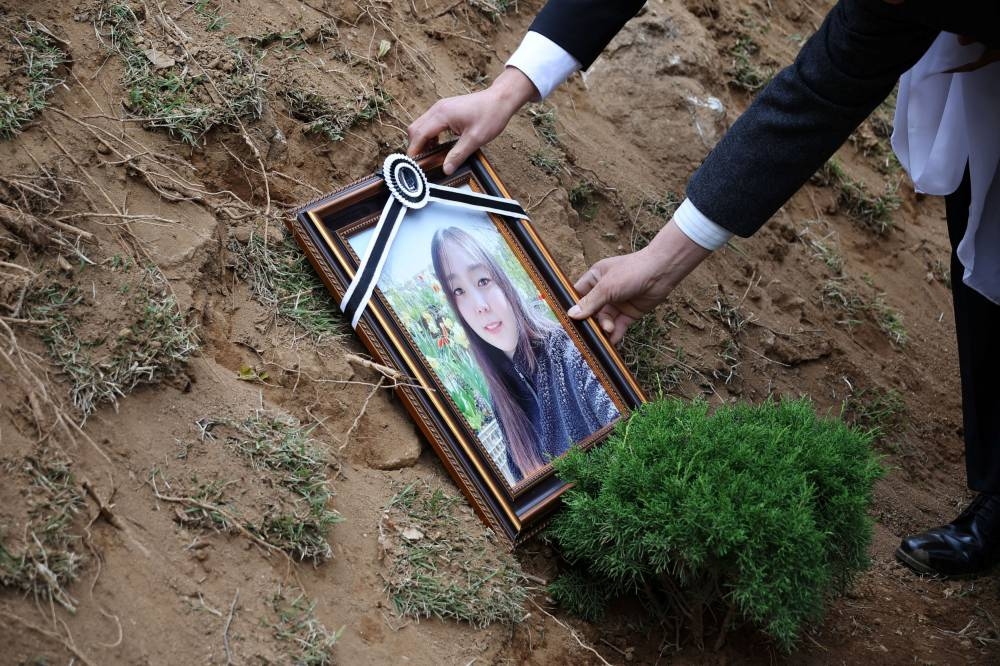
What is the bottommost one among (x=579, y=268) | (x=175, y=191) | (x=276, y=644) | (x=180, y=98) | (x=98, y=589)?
(x=276, y=644)

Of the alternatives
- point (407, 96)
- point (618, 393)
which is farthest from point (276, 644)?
Result: point (407, 96)

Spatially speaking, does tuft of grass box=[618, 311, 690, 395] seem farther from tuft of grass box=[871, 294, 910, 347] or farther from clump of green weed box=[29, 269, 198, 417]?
clump of green weed box=[29, 269, 198, 417]

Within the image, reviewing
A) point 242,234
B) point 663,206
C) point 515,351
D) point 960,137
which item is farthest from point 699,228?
point 242,234

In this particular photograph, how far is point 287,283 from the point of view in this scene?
254 centimetres

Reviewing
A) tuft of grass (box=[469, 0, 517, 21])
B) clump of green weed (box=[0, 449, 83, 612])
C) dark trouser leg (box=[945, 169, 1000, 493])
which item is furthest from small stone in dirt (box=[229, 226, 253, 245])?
dark trouser leg (box=[945, 169, 1000, 493])

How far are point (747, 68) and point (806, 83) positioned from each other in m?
1.99

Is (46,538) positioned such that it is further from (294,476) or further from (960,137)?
(960,137)

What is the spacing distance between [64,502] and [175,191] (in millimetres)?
952

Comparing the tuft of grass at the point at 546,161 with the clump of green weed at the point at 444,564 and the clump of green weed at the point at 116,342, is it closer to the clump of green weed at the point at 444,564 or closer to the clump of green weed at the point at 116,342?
the clump of green weed at the point at 444,564

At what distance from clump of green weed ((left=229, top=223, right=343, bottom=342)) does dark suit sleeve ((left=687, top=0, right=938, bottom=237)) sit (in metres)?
1.06

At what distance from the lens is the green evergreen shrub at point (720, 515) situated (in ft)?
6.77

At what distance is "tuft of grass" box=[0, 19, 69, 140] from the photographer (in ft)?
7.79

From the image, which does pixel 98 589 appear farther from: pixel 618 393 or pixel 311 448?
pixel 618 393

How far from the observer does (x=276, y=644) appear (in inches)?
77.3
